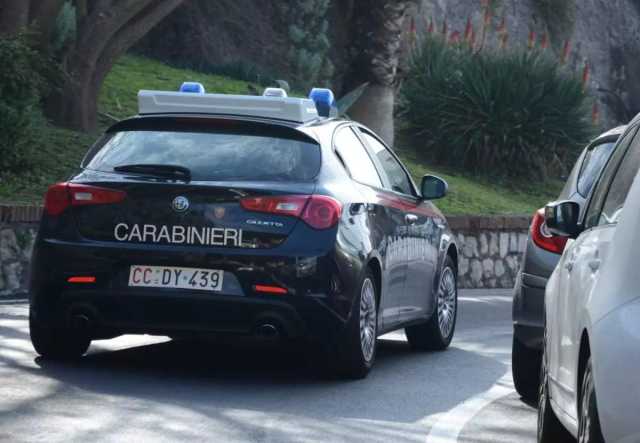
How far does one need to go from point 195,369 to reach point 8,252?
5784 millimetres

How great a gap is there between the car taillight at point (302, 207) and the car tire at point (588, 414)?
338 centimetres

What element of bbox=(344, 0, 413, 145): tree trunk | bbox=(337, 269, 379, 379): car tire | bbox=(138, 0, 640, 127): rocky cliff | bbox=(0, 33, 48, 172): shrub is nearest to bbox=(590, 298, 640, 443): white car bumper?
bbox=(337, 269, 379, 379): car tire

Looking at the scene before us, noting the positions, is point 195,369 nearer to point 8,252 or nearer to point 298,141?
point 298,141

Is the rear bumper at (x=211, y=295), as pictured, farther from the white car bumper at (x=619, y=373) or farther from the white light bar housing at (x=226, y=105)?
the white car bumper at (x=619, y=373)

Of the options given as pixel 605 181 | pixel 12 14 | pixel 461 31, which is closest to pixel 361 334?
pixel 605 181

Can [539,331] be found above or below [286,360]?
above

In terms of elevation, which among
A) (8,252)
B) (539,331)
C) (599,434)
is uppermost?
(599,434)

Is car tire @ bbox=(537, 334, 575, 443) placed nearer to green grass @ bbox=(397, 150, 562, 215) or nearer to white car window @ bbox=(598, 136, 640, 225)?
white car window @ bbox=(598, 136, 640, 225)

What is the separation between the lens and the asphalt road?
7422mm

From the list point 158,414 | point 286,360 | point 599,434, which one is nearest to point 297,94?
point 286,360

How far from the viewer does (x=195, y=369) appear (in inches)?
376

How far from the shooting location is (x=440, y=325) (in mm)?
11641

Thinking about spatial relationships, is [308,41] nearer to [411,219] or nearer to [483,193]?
[483,193]

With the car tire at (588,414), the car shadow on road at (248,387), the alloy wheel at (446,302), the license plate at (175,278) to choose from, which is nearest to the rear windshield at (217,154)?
the license plate at (175,278)
